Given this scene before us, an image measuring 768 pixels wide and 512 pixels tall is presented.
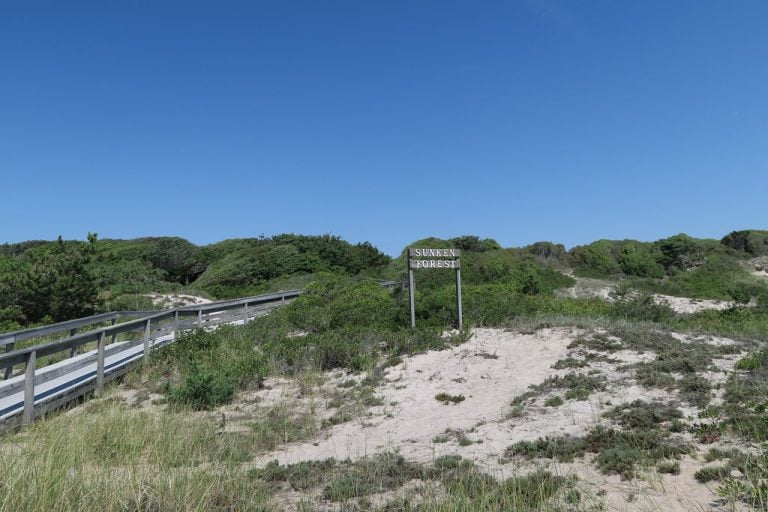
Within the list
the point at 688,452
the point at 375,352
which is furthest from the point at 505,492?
the point at 375,352

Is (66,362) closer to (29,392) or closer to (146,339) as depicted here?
(29,392)

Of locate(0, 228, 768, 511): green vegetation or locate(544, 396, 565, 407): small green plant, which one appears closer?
locate(0, 228, 768, 511): green vegetation

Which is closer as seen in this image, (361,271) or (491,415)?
(491,415)

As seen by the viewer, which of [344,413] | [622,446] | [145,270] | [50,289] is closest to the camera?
[622,446]

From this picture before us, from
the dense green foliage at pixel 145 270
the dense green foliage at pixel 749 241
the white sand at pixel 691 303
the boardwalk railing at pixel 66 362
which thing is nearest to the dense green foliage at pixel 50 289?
the dense green foliage at pixel 145 270

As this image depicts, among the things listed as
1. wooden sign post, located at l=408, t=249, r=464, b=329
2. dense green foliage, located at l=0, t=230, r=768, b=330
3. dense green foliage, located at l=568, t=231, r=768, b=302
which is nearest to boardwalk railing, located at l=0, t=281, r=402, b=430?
dense green foliage, located at l=0, t=230, r=768, b=330

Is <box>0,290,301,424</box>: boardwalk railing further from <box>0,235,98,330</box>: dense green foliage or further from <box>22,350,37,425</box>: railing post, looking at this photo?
<box>0,235,98,330</box>: dense green foliage

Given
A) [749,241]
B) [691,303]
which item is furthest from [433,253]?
[749,241]

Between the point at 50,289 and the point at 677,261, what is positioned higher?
the point at 677,261

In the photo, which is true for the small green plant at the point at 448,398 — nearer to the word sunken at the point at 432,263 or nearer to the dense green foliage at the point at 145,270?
the word sunken at the point at 432,263

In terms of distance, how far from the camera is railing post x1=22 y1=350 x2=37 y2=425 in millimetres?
7477

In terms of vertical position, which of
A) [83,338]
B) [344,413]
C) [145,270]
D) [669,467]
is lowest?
[344,413]

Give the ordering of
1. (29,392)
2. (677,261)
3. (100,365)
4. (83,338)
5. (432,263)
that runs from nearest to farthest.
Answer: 1. (29,392)
2. (83,338)
3. (100,365)
4. (432,263)
5. (677,261)

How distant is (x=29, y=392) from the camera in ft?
24.8
